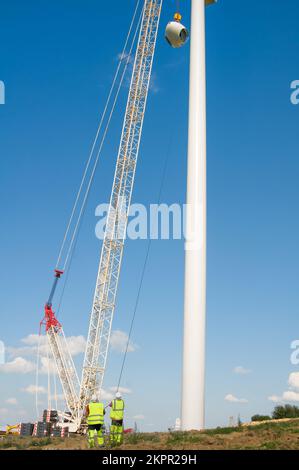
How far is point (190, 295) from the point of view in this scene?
93.2 feet

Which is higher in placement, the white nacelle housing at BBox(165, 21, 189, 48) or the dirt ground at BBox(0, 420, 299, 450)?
the white nacelle housing at BBox(165, 21, 189, 48)

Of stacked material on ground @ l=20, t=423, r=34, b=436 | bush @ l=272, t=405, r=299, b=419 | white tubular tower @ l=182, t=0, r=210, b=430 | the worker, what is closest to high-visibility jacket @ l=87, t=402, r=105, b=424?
the worker

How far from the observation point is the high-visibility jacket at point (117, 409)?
23969mm

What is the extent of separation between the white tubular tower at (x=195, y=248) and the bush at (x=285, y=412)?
27.1 metres

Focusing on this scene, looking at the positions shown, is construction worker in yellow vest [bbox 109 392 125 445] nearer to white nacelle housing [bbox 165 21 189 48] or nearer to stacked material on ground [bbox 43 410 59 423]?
white nacelle housing [bbox 165 21 189 48]

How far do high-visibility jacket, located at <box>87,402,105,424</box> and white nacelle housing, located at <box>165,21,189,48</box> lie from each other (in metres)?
23.8

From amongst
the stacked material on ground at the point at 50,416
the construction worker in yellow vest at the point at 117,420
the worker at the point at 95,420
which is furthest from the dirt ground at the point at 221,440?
the stacked material on ground at the point at 50,416

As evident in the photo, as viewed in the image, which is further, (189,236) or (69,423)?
(69,423)

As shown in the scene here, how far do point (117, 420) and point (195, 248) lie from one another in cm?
1015

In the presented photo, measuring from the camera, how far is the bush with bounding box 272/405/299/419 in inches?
1975

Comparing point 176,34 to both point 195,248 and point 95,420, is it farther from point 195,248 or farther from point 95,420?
point 95,420
